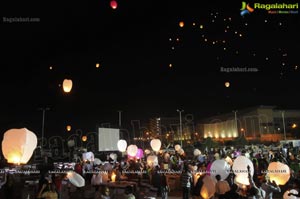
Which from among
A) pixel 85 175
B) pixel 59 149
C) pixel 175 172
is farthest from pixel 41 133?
pixel 175 172

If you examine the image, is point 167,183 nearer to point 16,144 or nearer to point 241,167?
point 241,167

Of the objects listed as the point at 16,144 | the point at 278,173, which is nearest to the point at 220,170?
the point at 278,173

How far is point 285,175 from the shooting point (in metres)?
8.11

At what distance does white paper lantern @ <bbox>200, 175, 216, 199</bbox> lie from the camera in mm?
7406

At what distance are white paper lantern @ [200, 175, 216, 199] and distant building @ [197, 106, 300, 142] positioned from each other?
4498cm

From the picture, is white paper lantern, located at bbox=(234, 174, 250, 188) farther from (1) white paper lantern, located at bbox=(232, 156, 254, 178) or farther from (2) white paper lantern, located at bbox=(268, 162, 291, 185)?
(2) white paper lantern, located at bbox=(268, 162, 291, 185)

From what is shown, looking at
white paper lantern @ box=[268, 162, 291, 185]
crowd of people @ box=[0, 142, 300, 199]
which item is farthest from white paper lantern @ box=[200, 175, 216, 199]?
white paper lantern @ box=[268, 162, 291, 185]

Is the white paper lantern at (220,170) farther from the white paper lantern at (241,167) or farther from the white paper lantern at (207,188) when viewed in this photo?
the white paper lantern at (207,188)

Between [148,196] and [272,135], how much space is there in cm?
4833

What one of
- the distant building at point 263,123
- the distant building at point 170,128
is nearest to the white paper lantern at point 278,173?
the distant building at point 170,128

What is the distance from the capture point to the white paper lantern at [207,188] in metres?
7.41

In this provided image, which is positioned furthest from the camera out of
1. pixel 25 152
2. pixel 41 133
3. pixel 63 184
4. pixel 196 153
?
pixel 41 133

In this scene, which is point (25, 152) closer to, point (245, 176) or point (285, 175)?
point (245, 176)

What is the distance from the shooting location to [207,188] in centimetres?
741
